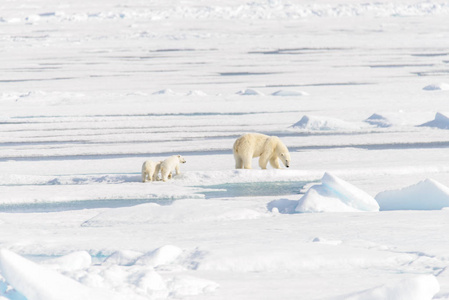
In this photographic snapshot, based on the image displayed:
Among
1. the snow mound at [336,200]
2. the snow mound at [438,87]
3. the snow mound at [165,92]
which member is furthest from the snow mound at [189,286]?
the snow mound at [438,87]

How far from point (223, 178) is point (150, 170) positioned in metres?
0.66

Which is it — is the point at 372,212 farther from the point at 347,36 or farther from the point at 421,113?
the point at 347,36

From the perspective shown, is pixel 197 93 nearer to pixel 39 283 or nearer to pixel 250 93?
pixel 250 93

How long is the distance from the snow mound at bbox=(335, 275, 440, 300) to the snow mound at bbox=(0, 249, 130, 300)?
0.96m

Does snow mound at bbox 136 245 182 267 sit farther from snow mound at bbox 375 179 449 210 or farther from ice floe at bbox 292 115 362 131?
ice floe at bbox 292 115 362 131

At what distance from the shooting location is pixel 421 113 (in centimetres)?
1112

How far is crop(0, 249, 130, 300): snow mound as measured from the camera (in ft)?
8.82

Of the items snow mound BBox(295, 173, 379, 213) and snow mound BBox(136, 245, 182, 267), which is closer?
snow mound BBox(136, 245, 182, 267)

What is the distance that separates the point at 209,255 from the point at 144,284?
65cm

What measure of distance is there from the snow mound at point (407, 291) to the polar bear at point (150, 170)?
4.07m

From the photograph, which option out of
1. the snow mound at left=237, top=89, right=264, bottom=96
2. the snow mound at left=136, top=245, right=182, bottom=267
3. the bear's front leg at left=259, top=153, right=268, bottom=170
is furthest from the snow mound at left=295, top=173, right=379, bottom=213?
the snow mound at left=237, top=89, right=264, bottom=96

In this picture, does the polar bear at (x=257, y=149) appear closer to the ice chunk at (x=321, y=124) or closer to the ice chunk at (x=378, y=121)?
the ice chunk at (x=321, y=124)

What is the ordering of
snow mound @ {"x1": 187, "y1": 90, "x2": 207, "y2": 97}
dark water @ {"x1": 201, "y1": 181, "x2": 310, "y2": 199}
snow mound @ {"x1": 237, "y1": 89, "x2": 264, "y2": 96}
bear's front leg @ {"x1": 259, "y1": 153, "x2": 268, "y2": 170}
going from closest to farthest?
dark water @ {"x1": 201, "y1": 181, "x2": 310, "y2": 199}, bear's front leg @ {"x1": 259, "y1": 153, "x2": 268, "y2": 170}, snow mound @ {"x1": 237, "y1": 89, "x2": 264, "y2": 96}, snow mound @ {"x1": 187, "y1": 90, "x2": 207, "y2": 97}

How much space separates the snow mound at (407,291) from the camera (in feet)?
8.95
